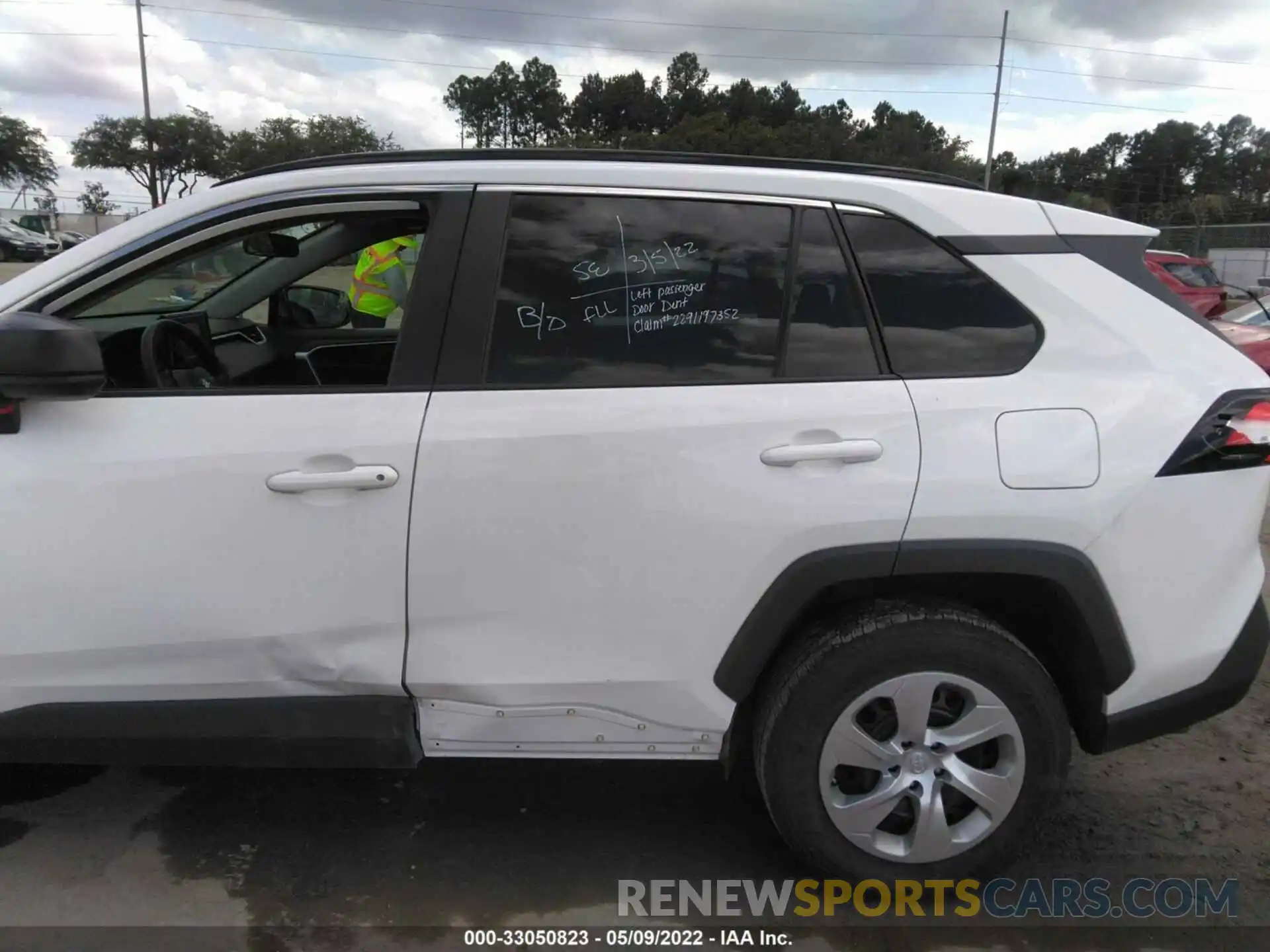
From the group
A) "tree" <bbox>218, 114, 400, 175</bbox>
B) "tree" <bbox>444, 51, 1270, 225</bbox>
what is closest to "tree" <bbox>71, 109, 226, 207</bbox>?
"tree" <bbox>218, 114, 400, 175</bbox>

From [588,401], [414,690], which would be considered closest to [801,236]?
[588,401]

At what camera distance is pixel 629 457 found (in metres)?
2.13

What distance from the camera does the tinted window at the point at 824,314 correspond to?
2.25 meters

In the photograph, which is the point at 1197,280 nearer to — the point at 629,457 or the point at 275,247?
the point at 275,247

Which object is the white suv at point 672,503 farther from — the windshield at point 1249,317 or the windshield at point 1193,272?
the windshield at point 1193,272

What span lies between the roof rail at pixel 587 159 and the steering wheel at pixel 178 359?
506 mm

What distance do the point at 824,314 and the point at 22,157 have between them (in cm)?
6218

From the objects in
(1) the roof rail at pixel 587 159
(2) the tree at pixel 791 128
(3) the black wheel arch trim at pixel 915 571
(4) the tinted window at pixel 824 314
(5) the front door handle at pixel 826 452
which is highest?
(2) the tree at pixel 791 128

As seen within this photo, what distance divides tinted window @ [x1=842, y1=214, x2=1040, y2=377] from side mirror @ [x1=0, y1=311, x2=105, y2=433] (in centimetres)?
180

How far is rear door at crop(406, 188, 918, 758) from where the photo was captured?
2133 millimetres

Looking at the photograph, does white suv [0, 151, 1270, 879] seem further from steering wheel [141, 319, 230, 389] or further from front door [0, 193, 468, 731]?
steering wheel [141, 319, 230, 389]

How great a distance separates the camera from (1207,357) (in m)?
2.29

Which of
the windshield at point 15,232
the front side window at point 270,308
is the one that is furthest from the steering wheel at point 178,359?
the windshield at point 15,232

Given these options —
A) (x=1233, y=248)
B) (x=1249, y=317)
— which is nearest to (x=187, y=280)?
(x=1249, y=317)
